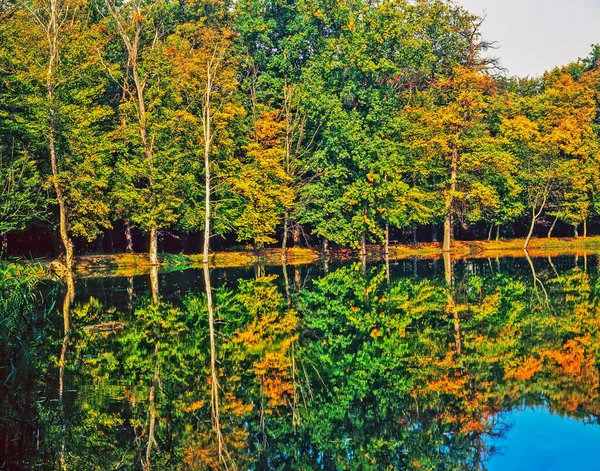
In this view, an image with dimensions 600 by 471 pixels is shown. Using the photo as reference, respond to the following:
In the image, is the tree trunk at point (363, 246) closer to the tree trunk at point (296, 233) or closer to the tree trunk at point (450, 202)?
the tree trunk at point (296, 233)

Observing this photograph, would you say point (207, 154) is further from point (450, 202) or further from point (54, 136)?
point (450, 202)

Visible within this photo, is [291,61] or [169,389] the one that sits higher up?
[291,61]

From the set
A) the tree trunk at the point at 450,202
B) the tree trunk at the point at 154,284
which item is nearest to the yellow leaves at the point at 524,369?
the tree trunk at the point at 154,284

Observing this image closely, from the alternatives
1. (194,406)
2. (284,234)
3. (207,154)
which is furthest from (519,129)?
(194,406)

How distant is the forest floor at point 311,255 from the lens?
47.0 metres

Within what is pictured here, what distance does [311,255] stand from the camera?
56719mm

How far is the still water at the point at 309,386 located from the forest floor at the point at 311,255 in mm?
22892

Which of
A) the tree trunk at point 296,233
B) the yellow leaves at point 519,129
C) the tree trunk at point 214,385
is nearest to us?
the tree trunk at point 214,385

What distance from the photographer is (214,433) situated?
10.1 m

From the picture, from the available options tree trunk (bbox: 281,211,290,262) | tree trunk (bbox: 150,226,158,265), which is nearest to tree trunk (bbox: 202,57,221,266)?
tree trunk (bbox: 150,226,158,265)

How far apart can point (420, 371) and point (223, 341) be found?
5.51 m

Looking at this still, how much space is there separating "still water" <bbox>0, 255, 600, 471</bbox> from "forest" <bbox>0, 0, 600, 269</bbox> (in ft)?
82.0

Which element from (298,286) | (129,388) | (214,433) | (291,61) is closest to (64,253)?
(298,286)

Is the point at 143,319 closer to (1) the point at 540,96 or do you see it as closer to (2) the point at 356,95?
(2) the point at 356,95
